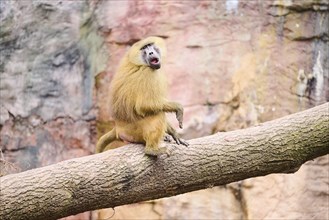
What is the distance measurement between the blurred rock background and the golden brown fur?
185 centimetres

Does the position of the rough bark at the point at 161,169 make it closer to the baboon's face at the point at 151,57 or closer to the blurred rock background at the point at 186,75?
the baboon's face at the point at 151,57

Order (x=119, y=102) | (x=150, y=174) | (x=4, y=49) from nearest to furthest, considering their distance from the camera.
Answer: (x=150, y=174)
(x=119, y=102)
(x=4, y=49)

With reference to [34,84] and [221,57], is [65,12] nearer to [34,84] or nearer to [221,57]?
[34,84]

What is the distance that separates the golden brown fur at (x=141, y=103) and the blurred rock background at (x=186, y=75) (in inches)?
72.8

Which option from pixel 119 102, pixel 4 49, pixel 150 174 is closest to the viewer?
pixel 150 174

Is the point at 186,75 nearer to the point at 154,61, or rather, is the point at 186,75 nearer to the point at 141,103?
the point at 154,61

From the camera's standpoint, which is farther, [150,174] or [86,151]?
[86,151]

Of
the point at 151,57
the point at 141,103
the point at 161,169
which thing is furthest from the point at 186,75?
the point at 161,169

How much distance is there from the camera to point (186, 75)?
707 centimetres

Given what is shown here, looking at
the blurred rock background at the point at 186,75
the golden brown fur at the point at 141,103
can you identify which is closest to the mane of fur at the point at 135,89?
the golden brown fur at the point at 141,103

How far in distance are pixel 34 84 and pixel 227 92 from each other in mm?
1782

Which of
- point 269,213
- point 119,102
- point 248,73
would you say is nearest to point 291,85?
point 248,73

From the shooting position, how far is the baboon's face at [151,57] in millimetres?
5027

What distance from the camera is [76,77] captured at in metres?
7.07
